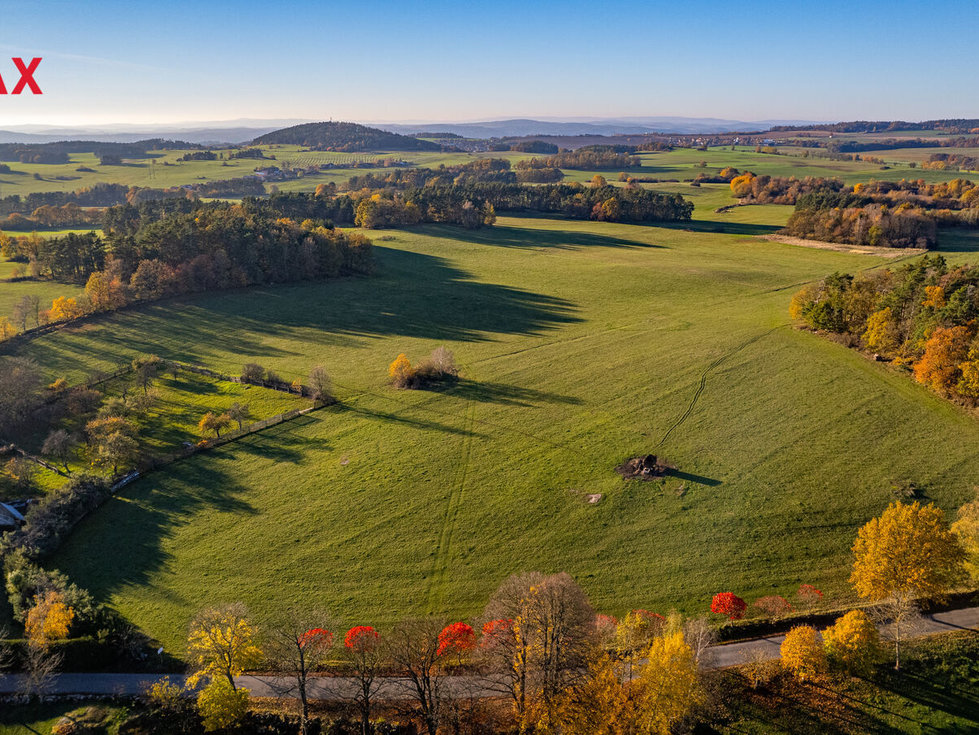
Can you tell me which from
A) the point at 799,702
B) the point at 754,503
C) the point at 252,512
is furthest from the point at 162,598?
the point at 754,503

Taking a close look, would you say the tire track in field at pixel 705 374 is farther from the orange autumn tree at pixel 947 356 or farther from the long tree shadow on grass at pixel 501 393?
the orange autumn tree at pixel 947 356

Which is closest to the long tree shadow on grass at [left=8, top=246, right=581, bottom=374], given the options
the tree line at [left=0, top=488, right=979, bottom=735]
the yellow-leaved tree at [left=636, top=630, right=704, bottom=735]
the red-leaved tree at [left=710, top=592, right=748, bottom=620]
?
the tree line at [left=0, top=488, right=979, bottom=735]

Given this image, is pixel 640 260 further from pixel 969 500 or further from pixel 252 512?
pixel 252 512

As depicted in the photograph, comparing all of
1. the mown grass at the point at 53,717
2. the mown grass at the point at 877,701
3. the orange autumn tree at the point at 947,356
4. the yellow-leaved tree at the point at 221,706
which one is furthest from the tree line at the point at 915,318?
the mown grass at the point at 53,717

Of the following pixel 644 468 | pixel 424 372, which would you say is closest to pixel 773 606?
pixel 644 468

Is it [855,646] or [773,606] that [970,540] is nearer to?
[855,646]

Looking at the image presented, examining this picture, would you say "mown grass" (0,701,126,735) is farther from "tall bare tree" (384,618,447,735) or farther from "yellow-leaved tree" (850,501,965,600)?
"yellow-leaved tree" (850,501,965,600)
